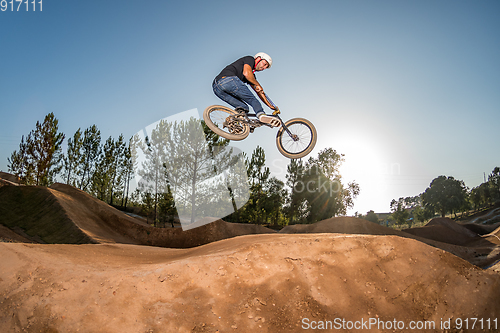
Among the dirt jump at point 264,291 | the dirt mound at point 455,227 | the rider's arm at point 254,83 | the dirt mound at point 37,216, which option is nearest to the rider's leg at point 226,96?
the rider's arm at point 254,83

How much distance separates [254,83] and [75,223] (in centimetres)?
1502

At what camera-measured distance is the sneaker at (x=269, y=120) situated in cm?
640

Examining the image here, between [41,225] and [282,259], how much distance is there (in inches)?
678

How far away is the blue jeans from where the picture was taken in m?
6.19

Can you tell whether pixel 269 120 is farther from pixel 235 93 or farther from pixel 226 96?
pixel 226 96

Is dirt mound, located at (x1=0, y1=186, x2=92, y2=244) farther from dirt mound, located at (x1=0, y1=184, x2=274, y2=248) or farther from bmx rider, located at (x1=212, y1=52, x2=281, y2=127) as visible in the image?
bmx rider, located at (x1=212, y1=52, x2=281, y2=127)

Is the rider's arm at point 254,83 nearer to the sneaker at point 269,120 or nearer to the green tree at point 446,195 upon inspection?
the sneaker at point 269,120

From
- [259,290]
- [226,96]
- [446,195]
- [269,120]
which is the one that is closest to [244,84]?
[226,96]

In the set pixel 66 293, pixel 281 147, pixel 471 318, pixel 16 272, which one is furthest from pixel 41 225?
pixel 471 318

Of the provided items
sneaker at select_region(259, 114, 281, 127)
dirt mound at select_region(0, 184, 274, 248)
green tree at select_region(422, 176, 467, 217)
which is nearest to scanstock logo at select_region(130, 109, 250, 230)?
dirt mound at select_region(0, 184, 274, 248)

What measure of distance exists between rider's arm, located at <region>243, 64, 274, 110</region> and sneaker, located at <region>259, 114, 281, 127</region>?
0.93ft

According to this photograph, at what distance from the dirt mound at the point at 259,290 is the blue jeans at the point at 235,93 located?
3287 mm

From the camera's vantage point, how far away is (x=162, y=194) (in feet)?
90.5

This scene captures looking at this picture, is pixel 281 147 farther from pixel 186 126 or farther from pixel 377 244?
pixel 186 126
